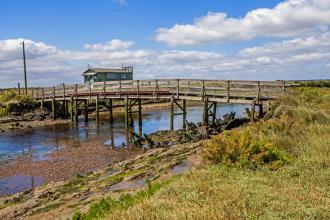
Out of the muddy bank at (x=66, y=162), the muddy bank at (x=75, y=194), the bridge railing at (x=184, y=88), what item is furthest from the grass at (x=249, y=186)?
the bridge railing at (x=184, y=88)

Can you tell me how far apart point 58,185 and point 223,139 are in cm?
724

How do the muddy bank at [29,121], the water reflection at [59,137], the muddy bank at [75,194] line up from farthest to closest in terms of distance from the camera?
1. the muddy bank at [29,121]
2. the water reflection at [59,137]
3. the muddy bank at [75,194]

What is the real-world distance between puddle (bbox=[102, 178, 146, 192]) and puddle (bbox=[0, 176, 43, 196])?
21.4 ft

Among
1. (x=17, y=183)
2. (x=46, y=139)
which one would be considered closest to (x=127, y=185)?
(x=17, y=183)

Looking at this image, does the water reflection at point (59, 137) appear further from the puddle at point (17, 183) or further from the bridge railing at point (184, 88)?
the puddle at point (17, 183)

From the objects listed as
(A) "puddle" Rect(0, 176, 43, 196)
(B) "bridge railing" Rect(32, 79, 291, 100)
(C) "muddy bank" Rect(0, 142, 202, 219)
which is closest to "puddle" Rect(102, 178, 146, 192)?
(C) "muddy bank" Rect(0, 142, 202, 219)

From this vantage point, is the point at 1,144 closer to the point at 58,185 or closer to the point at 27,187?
the point at 27,187

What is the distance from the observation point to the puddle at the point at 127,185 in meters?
10.3

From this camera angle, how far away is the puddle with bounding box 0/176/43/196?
16.1 meters

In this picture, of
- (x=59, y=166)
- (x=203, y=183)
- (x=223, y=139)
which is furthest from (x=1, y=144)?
(x=203, y=183)

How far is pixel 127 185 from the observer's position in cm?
1072

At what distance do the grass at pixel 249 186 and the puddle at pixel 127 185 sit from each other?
1.88 m

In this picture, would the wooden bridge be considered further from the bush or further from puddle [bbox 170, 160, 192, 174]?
the bush

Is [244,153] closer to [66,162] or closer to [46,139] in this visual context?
[66,162]
